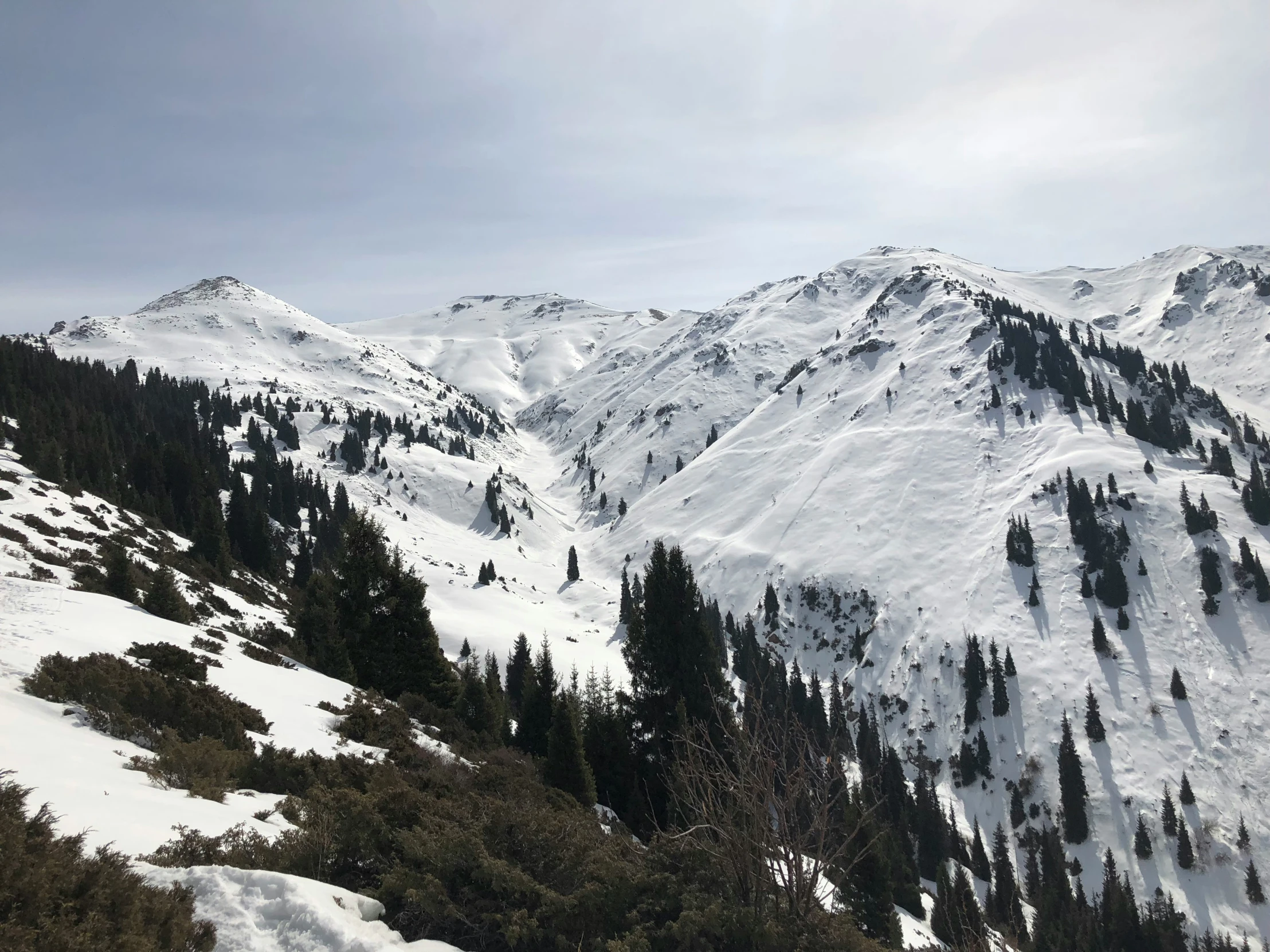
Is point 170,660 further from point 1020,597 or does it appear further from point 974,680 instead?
point 1020,597

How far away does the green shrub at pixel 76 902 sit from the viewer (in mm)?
5410

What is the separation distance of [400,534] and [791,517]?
96.2 m

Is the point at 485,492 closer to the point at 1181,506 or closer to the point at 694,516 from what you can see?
the point at 694,516

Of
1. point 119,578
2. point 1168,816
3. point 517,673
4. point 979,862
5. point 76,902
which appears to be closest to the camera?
point 76,902

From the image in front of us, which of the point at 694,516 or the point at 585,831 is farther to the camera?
the point at 694,516

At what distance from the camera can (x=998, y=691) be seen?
114 m

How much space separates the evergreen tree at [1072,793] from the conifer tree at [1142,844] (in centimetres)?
559

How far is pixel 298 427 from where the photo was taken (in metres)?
187

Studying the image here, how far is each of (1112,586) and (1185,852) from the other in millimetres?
46683

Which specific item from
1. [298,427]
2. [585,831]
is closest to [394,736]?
[585,831]

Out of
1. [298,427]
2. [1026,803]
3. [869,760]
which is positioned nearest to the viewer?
[1026,803]

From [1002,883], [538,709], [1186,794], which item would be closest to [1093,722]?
[1186,794]

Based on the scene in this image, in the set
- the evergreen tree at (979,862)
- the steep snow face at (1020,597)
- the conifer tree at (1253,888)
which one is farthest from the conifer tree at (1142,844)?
the evergreen tree at (979,862)

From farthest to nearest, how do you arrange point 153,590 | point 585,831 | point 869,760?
1. point 869,760
2. point 153,590
3. point 585,831
